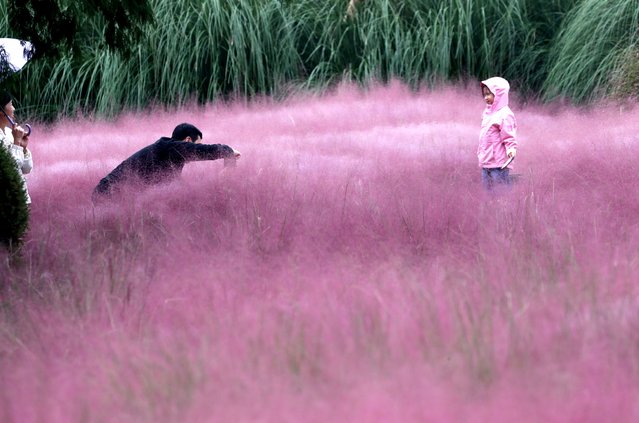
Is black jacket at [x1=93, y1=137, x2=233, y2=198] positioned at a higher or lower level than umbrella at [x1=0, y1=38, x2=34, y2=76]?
lower

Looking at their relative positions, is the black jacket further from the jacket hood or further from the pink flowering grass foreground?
the jacket hood

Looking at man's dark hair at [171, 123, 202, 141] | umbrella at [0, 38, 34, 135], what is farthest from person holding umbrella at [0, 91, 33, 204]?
man's dark hair at [171, 123, 202, 141]

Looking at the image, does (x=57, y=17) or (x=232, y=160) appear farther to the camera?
(x=232, y=160)

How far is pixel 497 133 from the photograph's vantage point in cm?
707

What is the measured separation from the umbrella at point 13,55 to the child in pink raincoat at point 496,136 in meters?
3.61

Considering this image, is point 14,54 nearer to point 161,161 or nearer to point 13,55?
point 13,55

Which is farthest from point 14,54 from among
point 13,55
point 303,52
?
point 303,52

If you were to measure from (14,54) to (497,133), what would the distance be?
12.6 ft

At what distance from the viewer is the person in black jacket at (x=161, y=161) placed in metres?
6.38

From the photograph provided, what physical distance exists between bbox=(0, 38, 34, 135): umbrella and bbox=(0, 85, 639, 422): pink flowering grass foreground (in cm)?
111

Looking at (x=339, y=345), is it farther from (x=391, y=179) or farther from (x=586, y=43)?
(x=586, y=43)

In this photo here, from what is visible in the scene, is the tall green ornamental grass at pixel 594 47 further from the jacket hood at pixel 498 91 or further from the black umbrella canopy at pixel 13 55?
the black umbrella canopy at pixel 13 55

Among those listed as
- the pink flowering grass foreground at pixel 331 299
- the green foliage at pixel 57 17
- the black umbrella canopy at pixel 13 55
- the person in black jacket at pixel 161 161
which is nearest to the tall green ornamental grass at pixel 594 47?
the pink flowering grass foreground at pixel 331 299

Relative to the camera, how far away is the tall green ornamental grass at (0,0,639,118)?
12.9 m
